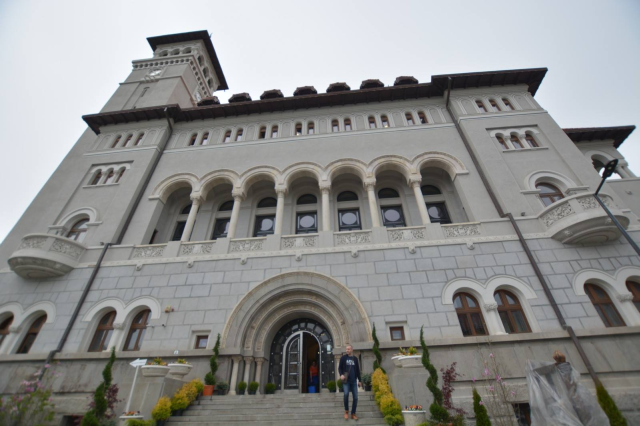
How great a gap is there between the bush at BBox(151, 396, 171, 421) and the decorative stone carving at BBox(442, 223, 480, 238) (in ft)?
37.2

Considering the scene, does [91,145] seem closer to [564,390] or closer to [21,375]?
[21,375]

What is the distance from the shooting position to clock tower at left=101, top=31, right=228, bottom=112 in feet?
73.8

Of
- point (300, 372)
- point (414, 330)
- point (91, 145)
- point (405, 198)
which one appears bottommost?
point (300, 372)

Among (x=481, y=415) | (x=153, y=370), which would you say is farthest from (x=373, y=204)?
(x=153, y=370)

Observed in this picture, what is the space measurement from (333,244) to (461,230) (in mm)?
5500

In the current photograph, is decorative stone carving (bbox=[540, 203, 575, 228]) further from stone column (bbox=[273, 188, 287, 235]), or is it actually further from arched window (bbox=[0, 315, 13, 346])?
arched window (bbox=[0, 315, 13, 346])

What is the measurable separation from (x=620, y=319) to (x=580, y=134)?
12.2 metres

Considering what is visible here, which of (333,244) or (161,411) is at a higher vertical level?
(333,244)

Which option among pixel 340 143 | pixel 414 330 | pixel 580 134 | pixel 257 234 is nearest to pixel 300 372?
pixel 414 330

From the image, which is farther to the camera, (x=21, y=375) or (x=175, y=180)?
(x=175, y=180)

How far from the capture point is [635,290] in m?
10.5

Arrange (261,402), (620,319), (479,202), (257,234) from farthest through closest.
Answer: (257,234) < (479,202) < (620,319) < (261,402)

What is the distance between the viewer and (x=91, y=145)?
746 inches

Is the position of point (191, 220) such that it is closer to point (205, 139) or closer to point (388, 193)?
point (205, 139)
